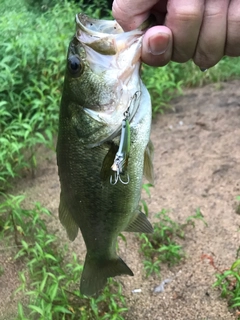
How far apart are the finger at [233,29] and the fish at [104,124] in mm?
281

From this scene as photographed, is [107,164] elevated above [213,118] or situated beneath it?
elevated above

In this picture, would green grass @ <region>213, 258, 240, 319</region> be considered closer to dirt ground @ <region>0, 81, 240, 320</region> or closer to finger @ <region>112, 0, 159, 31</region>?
dirt ground @ <region>0, 81, 240, 320</region>

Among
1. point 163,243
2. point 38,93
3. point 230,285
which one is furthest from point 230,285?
point 38,93

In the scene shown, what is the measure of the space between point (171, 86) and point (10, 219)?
2.80 m

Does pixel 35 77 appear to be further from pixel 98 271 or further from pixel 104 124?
pixel 104 124

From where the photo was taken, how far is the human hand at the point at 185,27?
4.56ft

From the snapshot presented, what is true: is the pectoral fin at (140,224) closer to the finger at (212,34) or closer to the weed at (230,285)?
the finger at (212,34)

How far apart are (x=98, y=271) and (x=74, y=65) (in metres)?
0.90

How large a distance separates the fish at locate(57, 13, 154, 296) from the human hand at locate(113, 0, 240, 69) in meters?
0.06

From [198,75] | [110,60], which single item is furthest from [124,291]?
[198,75]

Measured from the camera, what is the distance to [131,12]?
144 centimetres

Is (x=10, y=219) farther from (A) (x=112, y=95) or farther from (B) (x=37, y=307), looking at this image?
(A) (x=112, y=95)

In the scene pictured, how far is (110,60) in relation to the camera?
1503 millimetres

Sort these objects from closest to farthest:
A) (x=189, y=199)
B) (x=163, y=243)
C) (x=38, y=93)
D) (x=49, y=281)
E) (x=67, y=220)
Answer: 1. (x=67, y=220)
2. (x=49, y=281)
3. (x=163, y=243)
4. (x=189, y=199)
5. (x=38, y=93)
